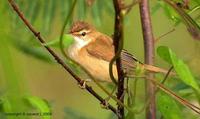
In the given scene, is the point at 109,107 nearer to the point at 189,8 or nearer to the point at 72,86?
the point at 189,8

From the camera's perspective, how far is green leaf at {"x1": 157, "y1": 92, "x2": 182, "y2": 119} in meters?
1.47

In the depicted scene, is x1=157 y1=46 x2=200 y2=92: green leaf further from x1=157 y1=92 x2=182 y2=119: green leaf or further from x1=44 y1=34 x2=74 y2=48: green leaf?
x1=44 y1=34 x2=74 y2=48: green leaf

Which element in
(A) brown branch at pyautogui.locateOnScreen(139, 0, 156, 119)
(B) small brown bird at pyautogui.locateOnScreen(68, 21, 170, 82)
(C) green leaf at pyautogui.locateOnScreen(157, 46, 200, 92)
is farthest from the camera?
(B) small brown bird at pyautogui.locateOnScreen(68, 21, 170, 82)

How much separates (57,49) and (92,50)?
3.63 ft

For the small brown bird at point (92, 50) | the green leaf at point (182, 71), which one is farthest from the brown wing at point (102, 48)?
the green leaf at point (182, 71)

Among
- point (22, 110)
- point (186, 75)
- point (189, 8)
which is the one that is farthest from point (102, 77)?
point (22, 110)

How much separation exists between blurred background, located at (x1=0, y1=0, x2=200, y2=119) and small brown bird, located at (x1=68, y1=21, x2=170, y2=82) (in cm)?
6

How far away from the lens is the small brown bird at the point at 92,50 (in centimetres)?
304

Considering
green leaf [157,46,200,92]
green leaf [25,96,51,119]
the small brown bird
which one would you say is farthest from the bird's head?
green leaf [157,46,200,92]

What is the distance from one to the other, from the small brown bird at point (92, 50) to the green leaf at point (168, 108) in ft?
4.40

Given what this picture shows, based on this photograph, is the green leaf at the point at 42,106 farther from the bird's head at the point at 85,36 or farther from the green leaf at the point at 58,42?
the bird's head at the point at 85,36

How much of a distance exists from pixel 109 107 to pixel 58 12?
138cm

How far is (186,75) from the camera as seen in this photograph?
133 cm

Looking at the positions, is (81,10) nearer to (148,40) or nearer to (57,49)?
(57,49)
